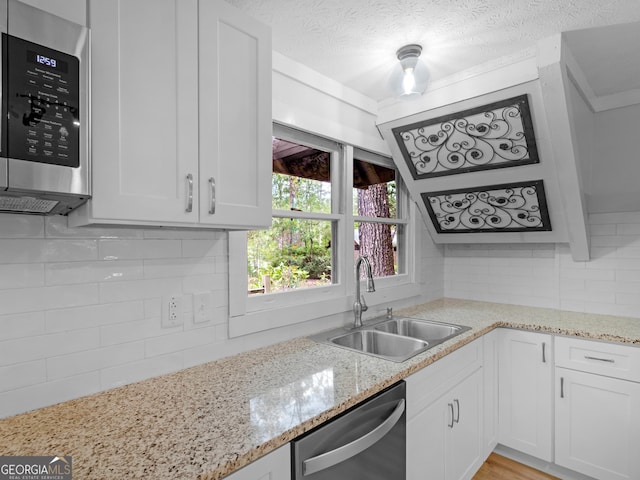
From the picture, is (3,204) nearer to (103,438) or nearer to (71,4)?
(71,4)

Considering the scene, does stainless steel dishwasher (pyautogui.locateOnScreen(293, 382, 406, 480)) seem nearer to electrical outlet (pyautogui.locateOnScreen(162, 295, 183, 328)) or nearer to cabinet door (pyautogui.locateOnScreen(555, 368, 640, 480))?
electrical outlet (pyautogui.locateOnScreen(162, 295, 183, 328))

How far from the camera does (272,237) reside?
1.95 m

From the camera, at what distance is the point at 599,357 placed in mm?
1978

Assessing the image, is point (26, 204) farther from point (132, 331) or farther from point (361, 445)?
point (361, 445)

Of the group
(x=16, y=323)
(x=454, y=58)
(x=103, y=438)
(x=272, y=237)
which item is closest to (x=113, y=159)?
(x=16, y=323)

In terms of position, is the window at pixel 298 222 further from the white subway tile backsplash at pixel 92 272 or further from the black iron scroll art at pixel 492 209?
the black iron scroll art at pixel 492 209

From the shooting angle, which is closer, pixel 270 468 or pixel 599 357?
pixel 270 468

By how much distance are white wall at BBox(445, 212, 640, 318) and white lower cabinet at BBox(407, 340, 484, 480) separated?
3.14 feet

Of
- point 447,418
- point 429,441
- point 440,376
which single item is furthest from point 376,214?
point 429,441

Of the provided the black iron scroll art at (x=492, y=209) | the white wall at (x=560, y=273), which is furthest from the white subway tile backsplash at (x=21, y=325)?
the white wall at (x=560, y=273)

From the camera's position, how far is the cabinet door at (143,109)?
0.99 meters

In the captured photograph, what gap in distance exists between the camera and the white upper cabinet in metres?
1.00

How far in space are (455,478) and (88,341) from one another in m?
1.78

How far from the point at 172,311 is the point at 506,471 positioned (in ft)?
7.08
